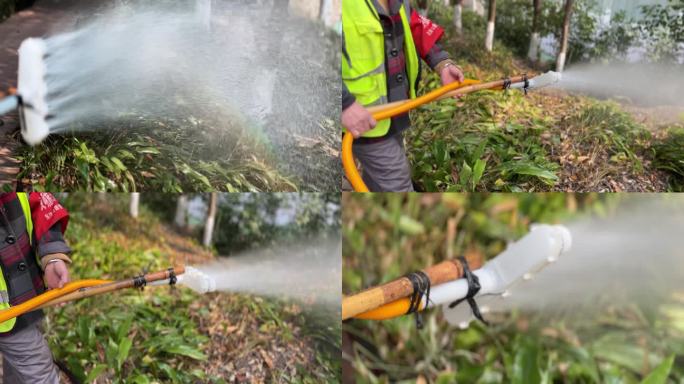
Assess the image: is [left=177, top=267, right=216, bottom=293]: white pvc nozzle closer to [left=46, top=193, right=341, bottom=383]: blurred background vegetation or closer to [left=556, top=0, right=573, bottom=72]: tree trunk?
[left=46, top=193, right=341, bottom=383]: blurred background vegetation

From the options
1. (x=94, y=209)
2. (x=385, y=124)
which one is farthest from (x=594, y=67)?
(x=94, y=209)

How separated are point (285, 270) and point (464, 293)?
101 cm

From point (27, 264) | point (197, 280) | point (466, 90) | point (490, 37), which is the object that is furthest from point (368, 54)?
point (27, 264)

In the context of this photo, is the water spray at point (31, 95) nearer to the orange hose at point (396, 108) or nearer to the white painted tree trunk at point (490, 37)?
the orange hose at point (396, 108)

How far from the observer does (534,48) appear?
2189mm

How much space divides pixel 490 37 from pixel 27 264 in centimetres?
187

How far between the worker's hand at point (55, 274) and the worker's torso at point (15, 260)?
0.05m

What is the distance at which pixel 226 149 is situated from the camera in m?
1.99

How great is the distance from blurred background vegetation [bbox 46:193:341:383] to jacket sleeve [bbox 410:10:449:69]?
65cm

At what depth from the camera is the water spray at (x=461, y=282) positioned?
1.42 metres

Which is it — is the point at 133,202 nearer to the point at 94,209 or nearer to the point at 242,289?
the point at 94,209

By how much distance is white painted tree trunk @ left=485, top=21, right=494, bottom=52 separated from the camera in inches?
85.4

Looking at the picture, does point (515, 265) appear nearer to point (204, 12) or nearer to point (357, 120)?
point (357, 120)

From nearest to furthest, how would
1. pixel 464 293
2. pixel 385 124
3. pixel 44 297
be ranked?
1. pixel 464 293
2. pixel 44 297
3. pixel 385 124
